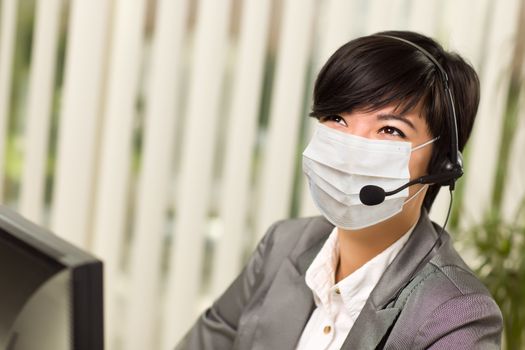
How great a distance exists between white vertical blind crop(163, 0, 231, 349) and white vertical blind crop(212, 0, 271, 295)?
6cm

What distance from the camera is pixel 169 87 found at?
2.54 m

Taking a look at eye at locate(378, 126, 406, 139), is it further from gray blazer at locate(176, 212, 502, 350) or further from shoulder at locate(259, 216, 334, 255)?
shoulder at locate(259, 216, 334, 255)

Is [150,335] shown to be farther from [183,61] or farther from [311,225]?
[311,225]

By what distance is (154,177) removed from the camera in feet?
8.51

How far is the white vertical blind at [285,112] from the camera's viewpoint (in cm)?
246

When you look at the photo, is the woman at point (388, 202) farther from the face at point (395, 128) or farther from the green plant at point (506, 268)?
the green plant at point (506, 268)

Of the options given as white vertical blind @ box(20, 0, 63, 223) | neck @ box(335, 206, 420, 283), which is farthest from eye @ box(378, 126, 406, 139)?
white vertical blind @ box(20, 0, 63, 223)

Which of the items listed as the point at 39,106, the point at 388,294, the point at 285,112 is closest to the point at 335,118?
the point at 388,294

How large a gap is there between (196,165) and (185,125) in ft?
0.47

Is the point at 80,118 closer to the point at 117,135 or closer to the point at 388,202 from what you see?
the point at 117,135

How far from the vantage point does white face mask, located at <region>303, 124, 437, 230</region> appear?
4.23ft

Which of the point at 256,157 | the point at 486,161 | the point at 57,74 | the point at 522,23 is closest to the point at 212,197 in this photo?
the point at 256,157

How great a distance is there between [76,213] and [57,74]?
19.7 inches

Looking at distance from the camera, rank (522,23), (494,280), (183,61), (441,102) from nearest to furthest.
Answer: (441,102), (494,280), (522,23), (183,61)
